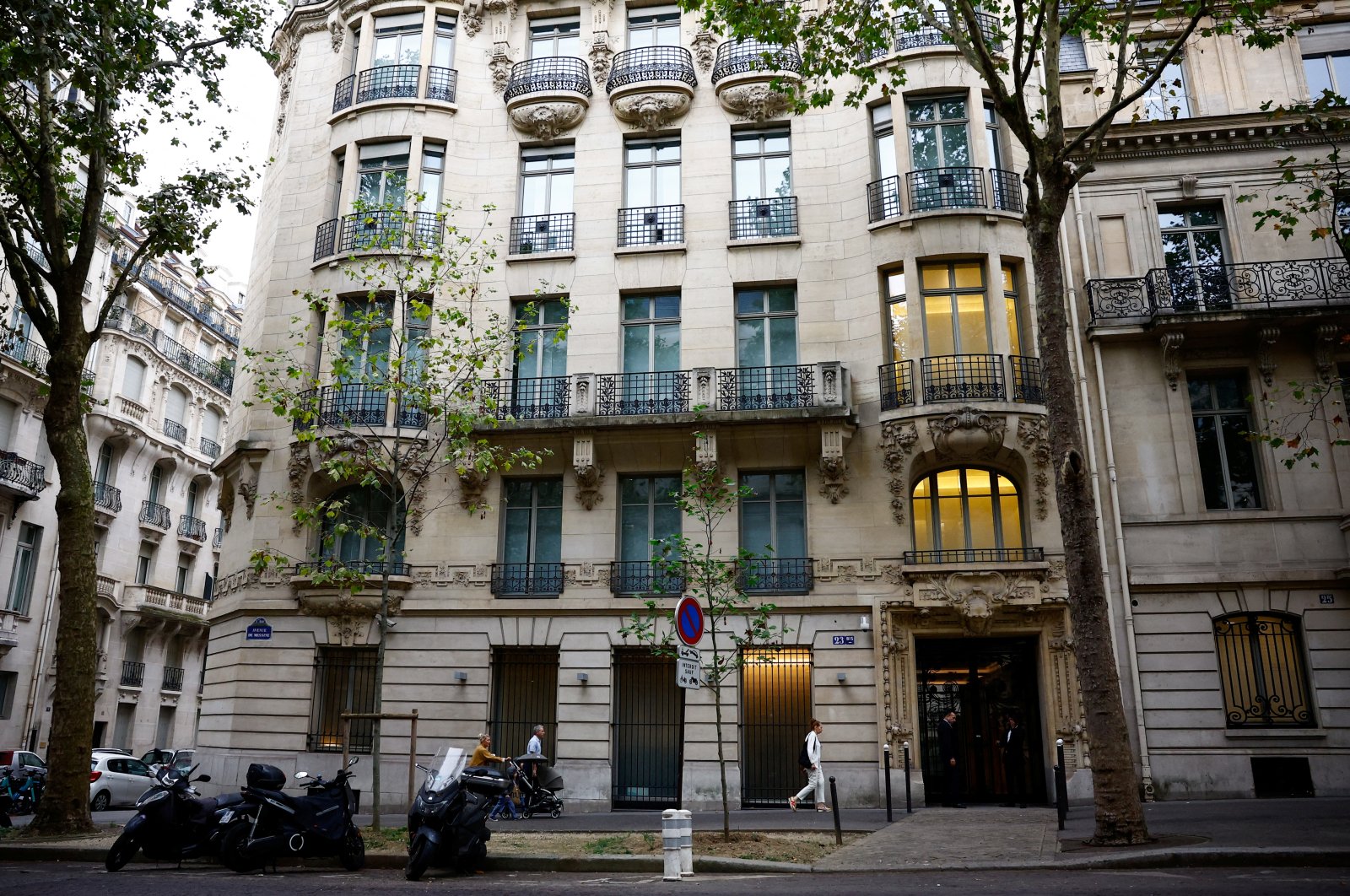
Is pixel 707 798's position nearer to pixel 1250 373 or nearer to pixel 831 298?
pixel 831 298

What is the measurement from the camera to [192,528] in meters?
43.7

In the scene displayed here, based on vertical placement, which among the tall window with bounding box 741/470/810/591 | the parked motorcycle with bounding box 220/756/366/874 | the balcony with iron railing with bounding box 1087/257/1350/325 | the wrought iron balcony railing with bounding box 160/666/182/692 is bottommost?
the parked motorcycle with bounding box 220/756/366/874

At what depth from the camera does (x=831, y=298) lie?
21625mm

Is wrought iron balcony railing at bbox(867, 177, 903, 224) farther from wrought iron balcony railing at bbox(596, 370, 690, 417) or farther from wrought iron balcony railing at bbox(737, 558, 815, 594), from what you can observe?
wrought iron balcony railing at bbox(737, 558, 815, 594)

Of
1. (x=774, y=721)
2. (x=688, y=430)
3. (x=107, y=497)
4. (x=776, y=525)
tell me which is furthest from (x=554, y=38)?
(x=107, y=497)

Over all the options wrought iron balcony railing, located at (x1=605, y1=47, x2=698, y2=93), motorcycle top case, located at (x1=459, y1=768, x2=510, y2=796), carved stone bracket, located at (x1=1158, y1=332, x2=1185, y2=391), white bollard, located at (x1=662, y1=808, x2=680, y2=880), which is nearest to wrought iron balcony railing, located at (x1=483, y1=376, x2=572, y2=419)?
wrought iron balcony railing, located at (x1=605, y1=47, x2=698, y2=93)

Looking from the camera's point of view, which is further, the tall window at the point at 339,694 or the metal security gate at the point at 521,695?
the tall window at the point at 339,694

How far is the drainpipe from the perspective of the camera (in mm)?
18344

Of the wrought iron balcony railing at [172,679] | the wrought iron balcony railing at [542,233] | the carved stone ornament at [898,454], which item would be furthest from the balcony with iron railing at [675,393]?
the wrought iron balcony railing at [172,679]

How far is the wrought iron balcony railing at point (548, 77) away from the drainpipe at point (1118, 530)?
1191 centimetres

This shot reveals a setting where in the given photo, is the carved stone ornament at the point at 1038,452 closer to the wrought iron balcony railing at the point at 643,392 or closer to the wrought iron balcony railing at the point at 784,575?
the wrought iron balcony railing at the point at 784,575

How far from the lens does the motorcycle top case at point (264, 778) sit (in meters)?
11.5

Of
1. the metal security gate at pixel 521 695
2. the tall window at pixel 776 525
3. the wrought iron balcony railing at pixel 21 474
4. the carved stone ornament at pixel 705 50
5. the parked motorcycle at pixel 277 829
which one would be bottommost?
the parked motorcycle at pixel 277 829

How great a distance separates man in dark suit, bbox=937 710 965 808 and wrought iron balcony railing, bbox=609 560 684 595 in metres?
5.90
